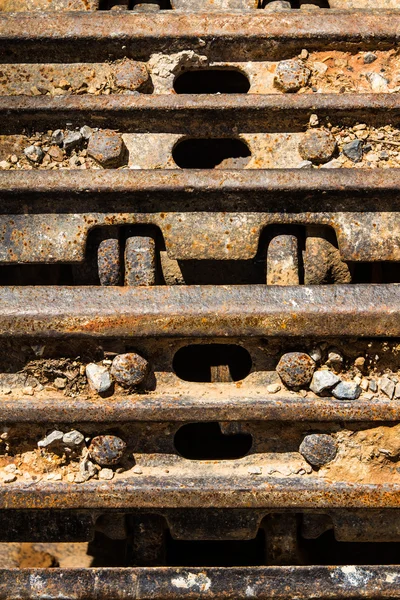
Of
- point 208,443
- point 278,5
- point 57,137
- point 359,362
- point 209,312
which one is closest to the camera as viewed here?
point 209,312

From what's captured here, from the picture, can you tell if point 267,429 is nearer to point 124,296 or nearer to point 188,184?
point 124,296

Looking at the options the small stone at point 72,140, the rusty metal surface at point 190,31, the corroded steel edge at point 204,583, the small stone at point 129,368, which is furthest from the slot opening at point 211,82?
the corroded steel edge at point 204,583

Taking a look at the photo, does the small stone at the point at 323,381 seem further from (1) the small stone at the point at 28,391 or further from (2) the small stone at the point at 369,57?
(2) the small stone at the point at 369,57

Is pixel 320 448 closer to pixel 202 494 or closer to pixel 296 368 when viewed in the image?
pixel 296 368

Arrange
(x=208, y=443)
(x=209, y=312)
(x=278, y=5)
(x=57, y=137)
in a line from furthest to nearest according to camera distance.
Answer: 1. (x=208, y=443)
2. (x=278, y=5)
3. (x=57, y=137)
4. (x=209, y=312)

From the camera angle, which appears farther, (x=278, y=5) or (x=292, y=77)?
(x=278, y=5)

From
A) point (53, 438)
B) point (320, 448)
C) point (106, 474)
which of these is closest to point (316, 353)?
point (320, 448)
